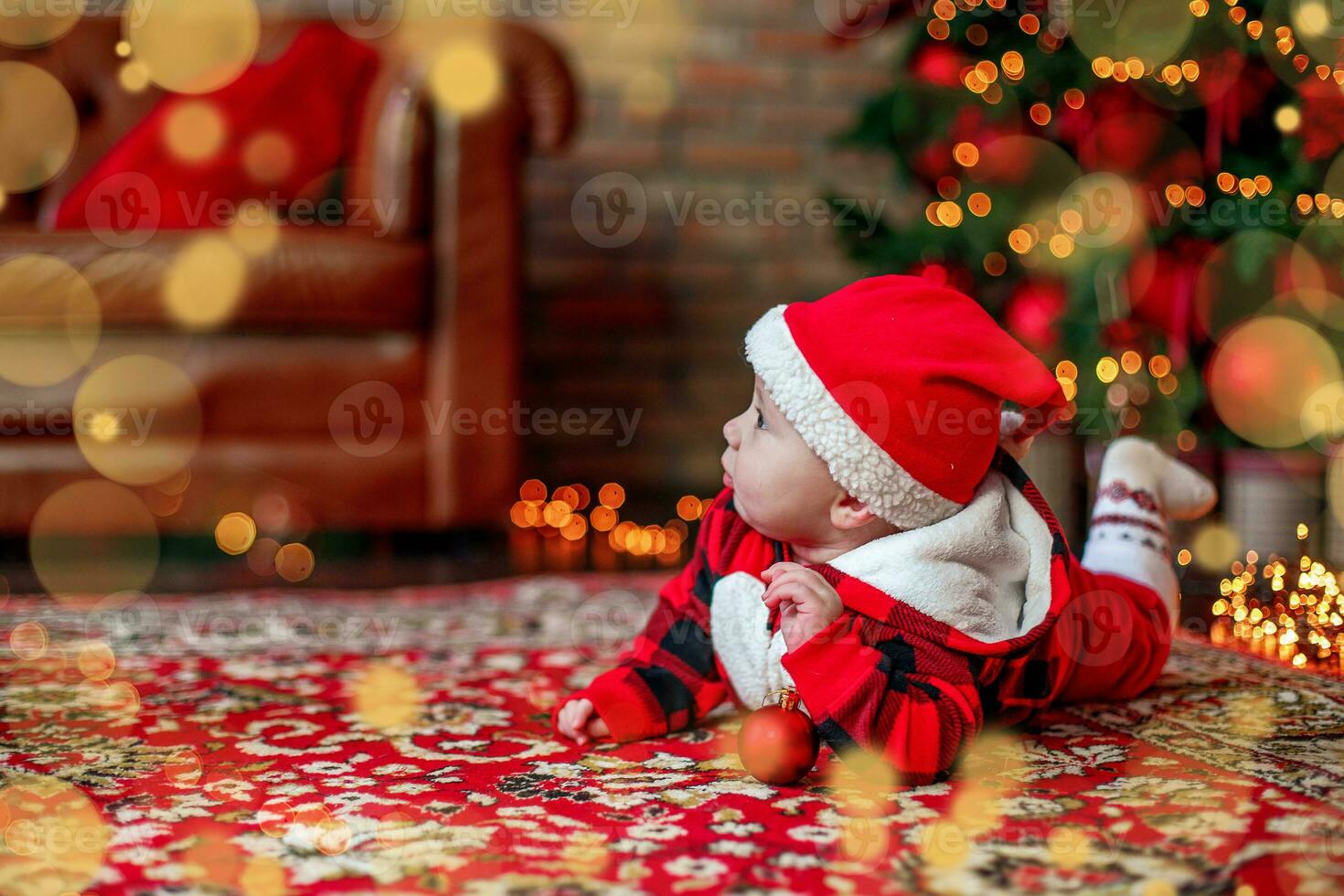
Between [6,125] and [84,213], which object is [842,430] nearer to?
[84,213]

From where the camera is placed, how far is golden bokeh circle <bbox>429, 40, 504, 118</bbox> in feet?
6.13

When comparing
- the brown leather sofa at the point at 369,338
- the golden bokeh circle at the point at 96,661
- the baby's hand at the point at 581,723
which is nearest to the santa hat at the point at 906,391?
the baby's hand at the point at 581,723

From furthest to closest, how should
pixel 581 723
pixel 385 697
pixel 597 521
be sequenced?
pixel 597 521, pixel 385 697, pixel 581 723

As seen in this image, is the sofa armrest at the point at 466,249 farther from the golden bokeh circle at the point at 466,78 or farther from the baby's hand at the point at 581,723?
the baby's hand at the point at 581,723

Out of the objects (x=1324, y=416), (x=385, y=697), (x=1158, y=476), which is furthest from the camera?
(x=1324, y=416)

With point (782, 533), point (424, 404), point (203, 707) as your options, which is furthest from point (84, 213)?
point (782, 533)

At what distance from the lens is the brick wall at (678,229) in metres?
2.76

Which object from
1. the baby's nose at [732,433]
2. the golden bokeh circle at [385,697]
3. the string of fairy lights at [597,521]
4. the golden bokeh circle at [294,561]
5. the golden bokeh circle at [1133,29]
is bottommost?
the golden bokeh circle at [385,697]

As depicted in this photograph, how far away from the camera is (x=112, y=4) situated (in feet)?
8.30

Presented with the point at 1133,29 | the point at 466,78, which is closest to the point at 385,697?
the point at 466,78

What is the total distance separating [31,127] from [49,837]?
6.53 ft

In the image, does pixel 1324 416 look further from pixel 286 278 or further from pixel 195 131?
pixel 195 131

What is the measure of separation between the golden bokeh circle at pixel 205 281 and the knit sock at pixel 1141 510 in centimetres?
129

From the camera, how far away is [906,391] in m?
0.80
